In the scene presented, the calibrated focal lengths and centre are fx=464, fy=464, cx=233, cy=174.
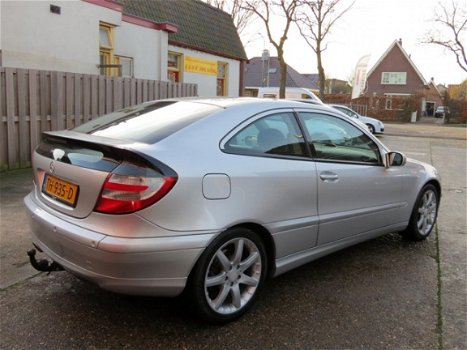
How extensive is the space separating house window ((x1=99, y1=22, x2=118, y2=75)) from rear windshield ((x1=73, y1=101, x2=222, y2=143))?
9.05 meters

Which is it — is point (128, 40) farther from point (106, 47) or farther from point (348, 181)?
point (348, 181)

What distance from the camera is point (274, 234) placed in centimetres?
330

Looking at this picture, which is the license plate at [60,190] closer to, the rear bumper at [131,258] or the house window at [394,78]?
the rear bumper at [131,258]

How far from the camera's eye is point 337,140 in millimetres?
4020

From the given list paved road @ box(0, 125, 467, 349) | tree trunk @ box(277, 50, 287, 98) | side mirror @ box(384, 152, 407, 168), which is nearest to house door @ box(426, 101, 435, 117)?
tree trunk @ box(277, 50, 287, 98)

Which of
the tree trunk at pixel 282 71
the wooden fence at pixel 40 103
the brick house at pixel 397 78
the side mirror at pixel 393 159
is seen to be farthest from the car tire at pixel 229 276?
the brick house at pixel 397 78

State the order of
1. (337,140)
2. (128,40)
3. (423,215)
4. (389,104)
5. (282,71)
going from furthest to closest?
(389,104) → (282,71) → (128,40) → (423,215) → (337,140)

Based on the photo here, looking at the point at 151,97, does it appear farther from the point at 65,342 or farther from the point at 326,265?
the point at 65,342

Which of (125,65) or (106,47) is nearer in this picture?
(106,47)

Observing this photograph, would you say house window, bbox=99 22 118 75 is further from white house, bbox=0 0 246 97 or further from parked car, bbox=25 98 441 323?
parked car, bbox=25 98 441 323

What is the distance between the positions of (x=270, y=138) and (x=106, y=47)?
1022cm

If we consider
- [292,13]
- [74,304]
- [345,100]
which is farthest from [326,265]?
[345,100]

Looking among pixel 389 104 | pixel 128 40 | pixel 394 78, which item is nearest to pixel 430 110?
pixel 394 78

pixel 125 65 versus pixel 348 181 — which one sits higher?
pixel 125 65
